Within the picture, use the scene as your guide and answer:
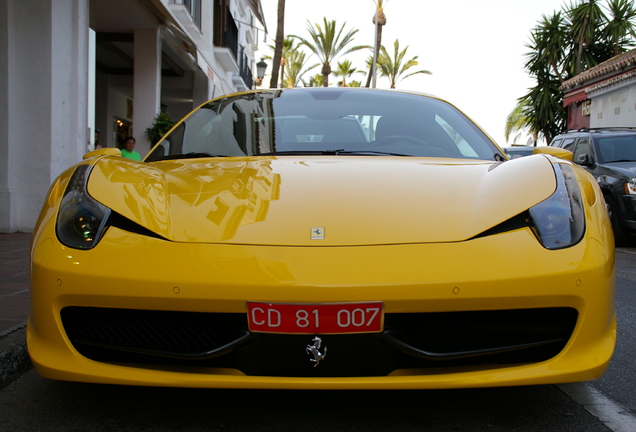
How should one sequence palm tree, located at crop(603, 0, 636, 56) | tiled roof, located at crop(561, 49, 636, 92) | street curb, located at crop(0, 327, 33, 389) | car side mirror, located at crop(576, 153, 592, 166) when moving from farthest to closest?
palm tree, located at crop(603, 0, 636, 56) → tiled roof, located at crop(561, 49, 636, 92) → car side mirror, located at crop(576, 153, 592, 166) → street curb, located at crop(0, 327, 33, 389)

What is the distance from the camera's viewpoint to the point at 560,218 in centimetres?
196

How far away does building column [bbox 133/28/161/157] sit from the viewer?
11609 millimetres

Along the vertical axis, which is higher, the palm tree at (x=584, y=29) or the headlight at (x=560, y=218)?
the palm tree at (x=584, y=29)

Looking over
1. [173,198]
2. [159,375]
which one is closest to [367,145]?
[173,198]

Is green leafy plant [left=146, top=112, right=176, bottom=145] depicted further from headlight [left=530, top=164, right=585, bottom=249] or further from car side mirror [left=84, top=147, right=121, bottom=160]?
headlight [left=530, top=164, right=585, bottom=249]

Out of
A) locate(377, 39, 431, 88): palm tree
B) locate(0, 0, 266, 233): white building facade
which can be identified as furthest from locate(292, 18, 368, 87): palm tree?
locate(0, 0, 266, 233): white building facade

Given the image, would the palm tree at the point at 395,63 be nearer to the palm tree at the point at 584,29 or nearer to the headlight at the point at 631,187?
the palm tree at the point at 584,29

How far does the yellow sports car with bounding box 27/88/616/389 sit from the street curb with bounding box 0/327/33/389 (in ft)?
1.79

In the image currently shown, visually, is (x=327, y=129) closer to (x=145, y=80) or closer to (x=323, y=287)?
(x=323, y=287)

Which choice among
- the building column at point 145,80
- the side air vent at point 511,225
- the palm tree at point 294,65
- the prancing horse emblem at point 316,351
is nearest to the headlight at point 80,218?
the prancing horse emblem at point 316,351

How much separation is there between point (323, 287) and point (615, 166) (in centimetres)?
779

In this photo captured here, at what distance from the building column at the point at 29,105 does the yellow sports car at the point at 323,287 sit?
5.72 metres

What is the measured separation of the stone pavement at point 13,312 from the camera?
242 centimetres

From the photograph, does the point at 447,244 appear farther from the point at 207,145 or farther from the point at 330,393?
the point at 207,145
